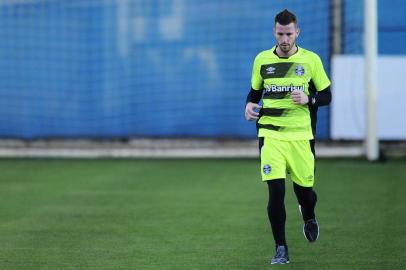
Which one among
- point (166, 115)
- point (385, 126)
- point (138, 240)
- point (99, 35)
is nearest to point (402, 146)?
point (385, 126)

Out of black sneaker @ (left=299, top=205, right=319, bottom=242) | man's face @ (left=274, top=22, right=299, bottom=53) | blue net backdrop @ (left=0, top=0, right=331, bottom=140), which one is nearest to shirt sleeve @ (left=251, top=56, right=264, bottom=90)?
man's face @ (left=274, top=22, right=299, bottom=53)

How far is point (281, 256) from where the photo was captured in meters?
7.93

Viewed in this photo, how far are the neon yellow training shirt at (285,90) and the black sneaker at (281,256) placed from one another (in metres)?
0.79

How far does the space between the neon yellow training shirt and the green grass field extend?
3.06ft

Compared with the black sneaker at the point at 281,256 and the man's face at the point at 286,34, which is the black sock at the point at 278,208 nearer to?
the black sneaker at the point at 281,256

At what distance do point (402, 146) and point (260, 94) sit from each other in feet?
28.3

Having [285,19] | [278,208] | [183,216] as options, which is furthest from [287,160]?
[183,216]

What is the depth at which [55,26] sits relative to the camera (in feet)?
56.2

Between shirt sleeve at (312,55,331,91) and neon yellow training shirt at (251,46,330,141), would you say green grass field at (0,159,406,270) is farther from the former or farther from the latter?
shirt sleeve at (312,55,331,91)

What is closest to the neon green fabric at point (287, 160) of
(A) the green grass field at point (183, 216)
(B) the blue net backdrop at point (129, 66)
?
(A) the green grass field at point (183, 216)

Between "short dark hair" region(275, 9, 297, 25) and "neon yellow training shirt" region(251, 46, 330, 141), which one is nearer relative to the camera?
"short dark hair" region(275, 9, 297, 25)

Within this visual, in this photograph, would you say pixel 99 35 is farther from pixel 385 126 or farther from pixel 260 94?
pixel 260 94

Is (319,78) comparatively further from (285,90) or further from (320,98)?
(285,90)

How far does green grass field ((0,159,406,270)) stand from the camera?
27.0 feet
